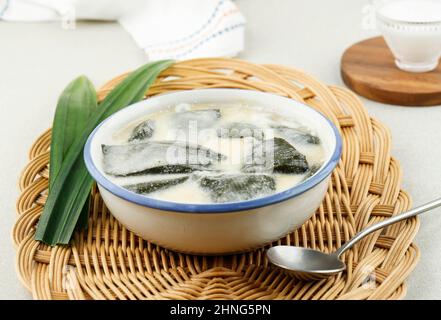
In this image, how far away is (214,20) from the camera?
1774 mm

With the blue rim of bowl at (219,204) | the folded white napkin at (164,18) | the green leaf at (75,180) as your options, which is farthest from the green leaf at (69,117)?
the folded white napkin at (164,18)

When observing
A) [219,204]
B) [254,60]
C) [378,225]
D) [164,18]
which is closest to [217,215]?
[219,204]

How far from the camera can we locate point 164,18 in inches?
74.3

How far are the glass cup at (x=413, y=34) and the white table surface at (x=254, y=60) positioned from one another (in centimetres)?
14

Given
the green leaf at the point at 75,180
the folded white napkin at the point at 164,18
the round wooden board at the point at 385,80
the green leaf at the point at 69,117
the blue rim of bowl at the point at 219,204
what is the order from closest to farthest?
the blue rim of bowl at the point at 219,204, the green leaf at the point at 75,180, the green leaf at the point at 69,117, the round wooden board at the point at 385,80, the folded white napkin at the point at 164,18

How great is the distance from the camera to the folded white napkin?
1724mm

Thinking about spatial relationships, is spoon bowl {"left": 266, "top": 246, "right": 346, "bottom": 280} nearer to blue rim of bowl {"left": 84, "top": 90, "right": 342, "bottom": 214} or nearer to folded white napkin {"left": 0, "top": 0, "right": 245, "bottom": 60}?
blue rim of bowl {"left": 84, "top": 90, "right": 342, "bottom": 214}

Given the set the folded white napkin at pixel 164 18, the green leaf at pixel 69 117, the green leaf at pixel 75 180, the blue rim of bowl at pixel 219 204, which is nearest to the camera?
the blue rim of bowl at pixel 219 204

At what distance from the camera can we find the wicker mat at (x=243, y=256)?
84cm

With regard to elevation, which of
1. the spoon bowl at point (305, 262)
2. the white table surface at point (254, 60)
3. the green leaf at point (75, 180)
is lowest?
the white table surface at point (254, 60)

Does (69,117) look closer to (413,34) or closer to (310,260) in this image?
(310,260)

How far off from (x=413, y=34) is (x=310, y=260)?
0.76 m

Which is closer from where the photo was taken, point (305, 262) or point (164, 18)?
point (305, 262)

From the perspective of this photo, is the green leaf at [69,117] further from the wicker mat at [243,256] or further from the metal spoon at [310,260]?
the metal spoon at [310,260]
